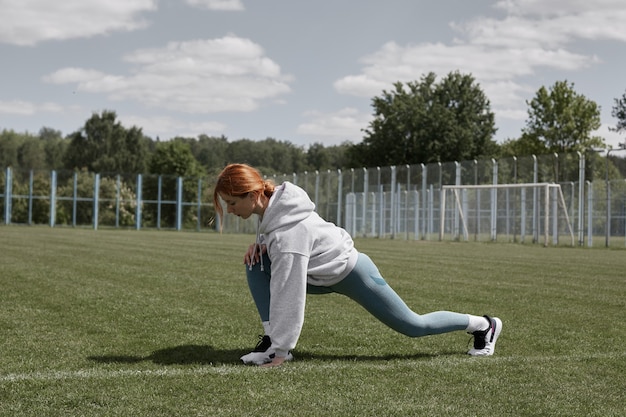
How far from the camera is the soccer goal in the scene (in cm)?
3162

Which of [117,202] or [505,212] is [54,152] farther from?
[505,212]

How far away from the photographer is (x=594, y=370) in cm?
518

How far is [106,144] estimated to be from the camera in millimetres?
94750

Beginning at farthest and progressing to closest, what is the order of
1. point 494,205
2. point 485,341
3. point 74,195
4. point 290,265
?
point 74,195
point 494,205
point 485,341
point 290,265

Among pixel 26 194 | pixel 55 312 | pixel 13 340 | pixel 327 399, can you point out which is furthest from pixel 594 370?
pixel 26 194

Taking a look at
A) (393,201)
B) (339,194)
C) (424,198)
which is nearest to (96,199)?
(339,194)

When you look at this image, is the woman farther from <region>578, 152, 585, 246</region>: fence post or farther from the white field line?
<region>578, 152, 585, 246</region>: fence post

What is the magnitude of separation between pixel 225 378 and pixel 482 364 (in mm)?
1669

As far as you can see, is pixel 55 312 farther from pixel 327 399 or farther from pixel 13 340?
pixel 327 399

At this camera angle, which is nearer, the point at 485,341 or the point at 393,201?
the point at 485,341

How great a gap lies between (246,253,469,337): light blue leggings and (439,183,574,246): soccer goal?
2538 centimetres

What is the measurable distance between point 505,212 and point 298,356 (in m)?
29.7

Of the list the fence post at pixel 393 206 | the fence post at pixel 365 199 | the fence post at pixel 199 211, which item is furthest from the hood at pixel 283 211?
the fence post at pixel 199 211

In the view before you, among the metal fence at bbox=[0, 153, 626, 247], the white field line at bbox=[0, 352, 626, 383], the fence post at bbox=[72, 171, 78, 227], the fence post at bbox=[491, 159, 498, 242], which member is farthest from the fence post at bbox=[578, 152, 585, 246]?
the fence post at bbox=[72, 171, 78, 227]
